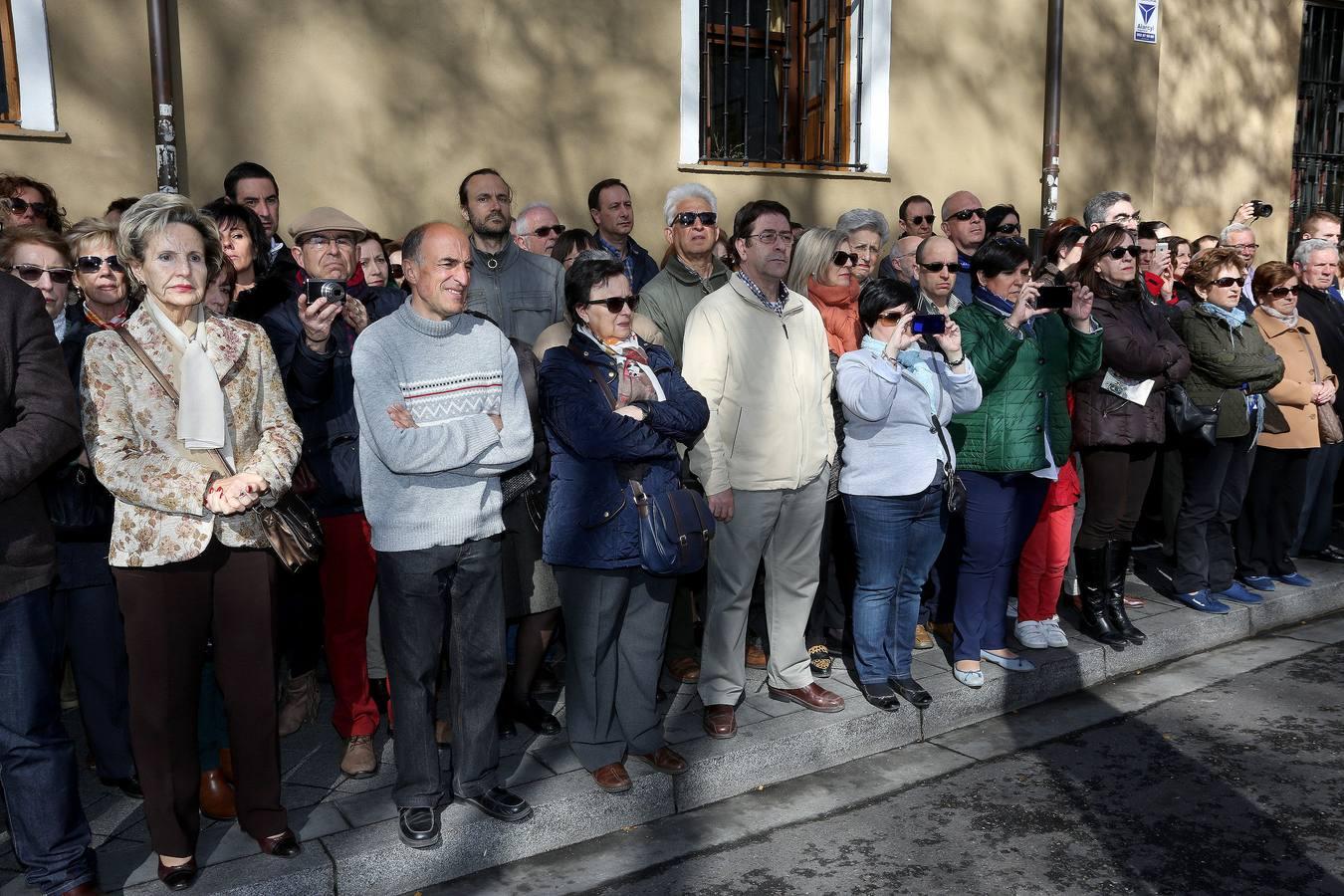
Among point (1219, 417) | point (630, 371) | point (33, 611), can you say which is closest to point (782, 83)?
point (1219, 417)

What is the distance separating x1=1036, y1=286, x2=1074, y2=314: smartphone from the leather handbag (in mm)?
3116

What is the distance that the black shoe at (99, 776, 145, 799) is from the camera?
4.08m

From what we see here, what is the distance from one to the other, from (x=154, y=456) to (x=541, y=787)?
1746 millimetres

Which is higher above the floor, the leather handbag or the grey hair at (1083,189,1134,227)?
the grey hair at (1083,189,1134,227)

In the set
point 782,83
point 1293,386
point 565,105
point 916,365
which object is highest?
point 782,83

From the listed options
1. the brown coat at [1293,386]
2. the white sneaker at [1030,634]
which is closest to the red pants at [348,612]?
the white sneaker at [1030,634]

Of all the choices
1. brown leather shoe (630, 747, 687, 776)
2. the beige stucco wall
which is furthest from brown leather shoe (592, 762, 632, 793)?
the beige stucco wall

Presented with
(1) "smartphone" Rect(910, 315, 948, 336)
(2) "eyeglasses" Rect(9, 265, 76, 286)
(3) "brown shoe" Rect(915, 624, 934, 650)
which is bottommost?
(3) "brown shoe" Rect(915, 624, 934, 650)

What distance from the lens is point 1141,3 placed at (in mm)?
11062

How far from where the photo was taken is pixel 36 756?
10.9 feet

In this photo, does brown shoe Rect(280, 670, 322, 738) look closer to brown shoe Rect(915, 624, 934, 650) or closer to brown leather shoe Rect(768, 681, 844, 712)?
brown leather shoe Rect(768, 681, 844, 712)

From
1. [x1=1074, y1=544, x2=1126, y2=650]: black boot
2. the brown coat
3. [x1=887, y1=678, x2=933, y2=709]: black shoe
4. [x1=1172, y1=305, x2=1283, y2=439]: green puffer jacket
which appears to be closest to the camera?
[x1=887, y1=678, x2=933, y2=709]: black shoe

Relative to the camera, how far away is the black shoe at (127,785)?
408 cm

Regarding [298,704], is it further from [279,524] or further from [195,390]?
[195,390]
